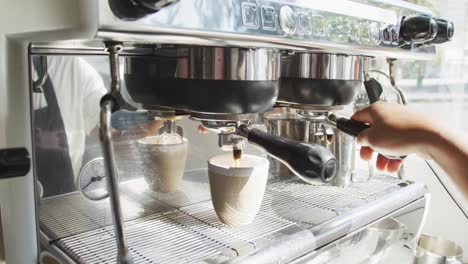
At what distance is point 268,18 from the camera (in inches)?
14.2

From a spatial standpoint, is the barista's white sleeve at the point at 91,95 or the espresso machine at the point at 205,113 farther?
the barista's white sleeve at the point at 91,95

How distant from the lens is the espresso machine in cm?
34

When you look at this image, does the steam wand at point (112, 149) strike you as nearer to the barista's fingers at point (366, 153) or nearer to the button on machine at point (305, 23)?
the button on machine at point (305, 23)

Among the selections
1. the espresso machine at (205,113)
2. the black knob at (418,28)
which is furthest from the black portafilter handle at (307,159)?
the black knob at (418,28)

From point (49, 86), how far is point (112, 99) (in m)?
0.19

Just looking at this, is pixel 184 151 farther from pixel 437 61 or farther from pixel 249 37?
pixel 437 61

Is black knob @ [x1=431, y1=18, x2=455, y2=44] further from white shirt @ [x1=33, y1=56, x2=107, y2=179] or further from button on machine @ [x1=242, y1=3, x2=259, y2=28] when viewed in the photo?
white shirt @ [x1=33, y1=56, x2=107, y2=179]

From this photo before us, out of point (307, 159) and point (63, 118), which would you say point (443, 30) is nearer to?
point (307, 159)

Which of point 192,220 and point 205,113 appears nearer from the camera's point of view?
point 205,113

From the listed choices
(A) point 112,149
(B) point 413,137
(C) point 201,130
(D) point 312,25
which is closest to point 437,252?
(B) point 413,137

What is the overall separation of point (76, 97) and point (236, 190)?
0.22 meters

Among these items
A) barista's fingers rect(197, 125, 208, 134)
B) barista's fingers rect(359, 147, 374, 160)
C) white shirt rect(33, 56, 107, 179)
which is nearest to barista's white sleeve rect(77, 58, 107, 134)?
white shirt rect(33, 56, 107, 179)

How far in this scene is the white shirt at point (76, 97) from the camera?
492mm

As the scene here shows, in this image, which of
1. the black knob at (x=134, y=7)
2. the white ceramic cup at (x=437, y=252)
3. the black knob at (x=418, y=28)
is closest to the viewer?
the black knob at (x=134, y=7)
